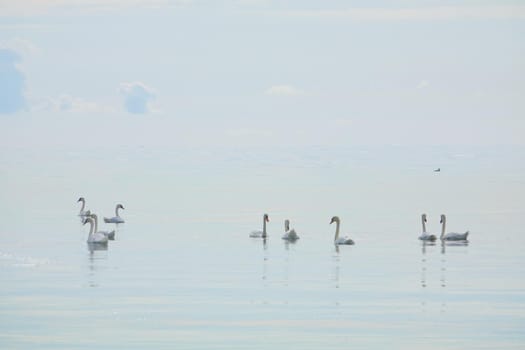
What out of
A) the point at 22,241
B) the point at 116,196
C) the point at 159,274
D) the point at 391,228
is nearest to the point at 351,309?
the point at 159,274

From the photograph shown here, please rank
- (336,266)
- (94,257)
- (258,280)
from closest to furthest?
(258,280) < (336,266) < (94,257)

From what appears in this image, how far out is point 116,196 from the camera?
3022 inches

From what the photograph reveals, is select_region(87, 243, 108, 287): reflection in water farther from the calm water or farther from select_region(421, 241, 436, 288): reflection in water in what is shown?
select_region(421, 241, 436, 288): reflection in water

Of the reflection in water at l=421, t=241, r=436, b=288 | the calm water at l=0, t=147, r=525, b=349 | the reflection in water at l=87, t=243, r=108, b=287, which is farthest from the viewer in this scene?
the reflection in water at l=421, t=241, r=436, b=288

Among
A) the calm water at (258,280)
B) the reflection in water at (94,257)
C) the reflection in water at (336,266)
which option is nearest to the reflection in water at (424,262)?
the calm water at (258,280)

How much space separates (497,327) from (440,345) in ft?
8.08

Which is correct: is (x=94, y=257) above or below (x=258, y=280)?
above

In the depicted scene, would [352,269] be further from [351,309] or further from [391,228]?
[391,228]

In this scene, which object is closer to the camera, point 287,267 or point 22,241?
point 287,267

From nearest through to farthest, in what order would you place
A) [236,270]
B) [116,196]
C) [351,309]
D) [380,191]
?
[351,309], [236,270], [116,196], [380,191]

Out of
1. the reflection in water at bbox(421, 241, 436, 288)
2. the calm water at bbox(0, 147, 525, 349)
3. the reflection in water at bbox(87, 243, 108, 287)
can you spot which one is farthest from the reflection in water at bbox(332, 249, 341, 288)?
the reflection in water at bbox(87, 243, 108, 287)

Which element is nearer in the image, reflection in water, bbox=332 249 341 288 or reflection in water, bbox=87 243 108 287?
reflection in water, bbox=87 243 108 287

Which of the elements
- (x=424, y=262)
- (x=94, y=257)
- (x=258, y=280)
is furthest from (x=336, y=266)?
(x=94, y=257)

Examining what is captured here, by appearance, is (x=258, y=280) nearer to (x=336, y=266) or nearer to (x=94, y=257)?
(x=336, y=266)
